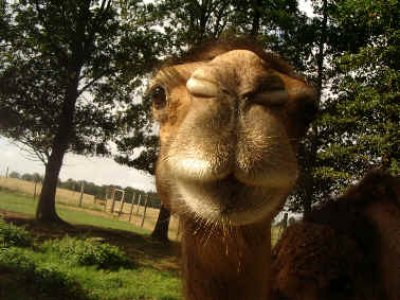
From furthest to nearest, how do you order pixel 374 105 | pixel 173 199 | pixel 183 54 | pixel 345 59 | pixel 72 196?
pixel 72 196 → pixel 345 59 → pixel 374 105 → pixel 183 54 → pixel 173 199

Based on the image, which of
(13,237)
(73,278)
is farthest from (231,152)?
(13,237)

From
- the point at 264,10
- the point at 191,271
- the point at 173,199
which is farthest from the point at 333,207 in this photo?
the point at 264,10

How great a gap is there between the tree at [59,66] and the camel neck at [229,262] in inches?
1032

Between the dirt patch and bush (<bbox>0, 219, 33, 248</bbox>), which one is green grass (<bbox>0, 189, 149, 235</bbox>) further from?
bush (<bbox>0, 219, 33, 248</bbox>)

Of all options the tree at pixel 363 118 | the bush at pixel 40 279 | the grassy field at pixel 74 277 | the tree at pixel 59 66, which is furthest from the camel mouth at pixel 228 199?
the tree at pixel 59 66

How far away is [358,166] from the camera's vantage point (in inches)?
691

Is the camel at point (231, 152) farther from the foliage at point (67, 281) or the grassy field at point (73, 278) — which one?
the foliage at point (67, 281)

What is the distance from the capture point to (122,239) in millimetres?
25781

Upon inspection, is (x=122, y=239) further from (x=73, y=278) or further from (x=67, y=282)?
(x=67, y=282)

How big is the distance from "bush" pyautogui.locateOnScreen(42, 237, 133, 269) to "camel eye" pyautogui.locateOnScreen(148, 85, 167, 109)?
1272 cm

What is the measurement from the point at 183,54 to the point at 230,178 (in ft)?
6.19

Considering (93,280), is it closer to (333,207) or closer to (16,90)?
(333,207)

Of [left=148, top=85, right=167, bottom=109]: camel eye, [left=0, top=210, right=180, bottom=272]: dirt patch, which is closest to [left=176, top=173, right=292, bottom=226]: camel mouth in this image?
[left=148, top=85, right=167, bottom=109]: camel eye

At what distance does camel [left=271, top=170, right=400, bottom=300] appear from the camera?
456cm
